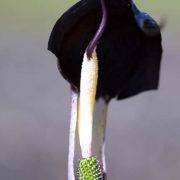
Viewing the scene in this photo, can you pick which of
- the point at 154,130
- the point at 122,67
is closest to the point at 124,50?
the point at 122,67

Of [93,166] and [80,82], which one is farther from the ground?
[80,82]

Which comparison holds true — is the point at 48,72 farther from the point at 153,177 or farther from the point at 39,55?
the point at 153,177

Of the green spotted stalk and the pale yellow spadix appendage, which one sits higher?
the pale yellow spadix appendage

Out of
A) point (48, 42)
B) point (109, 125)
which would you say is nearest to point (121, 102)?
point (109, 125)

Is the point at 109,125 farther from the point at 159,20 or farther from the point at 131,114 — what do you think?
the point at 159,20

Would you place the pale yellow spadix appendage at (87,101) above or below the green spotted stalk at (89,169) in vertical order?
above

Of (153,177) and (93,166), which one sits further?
(153,177)
